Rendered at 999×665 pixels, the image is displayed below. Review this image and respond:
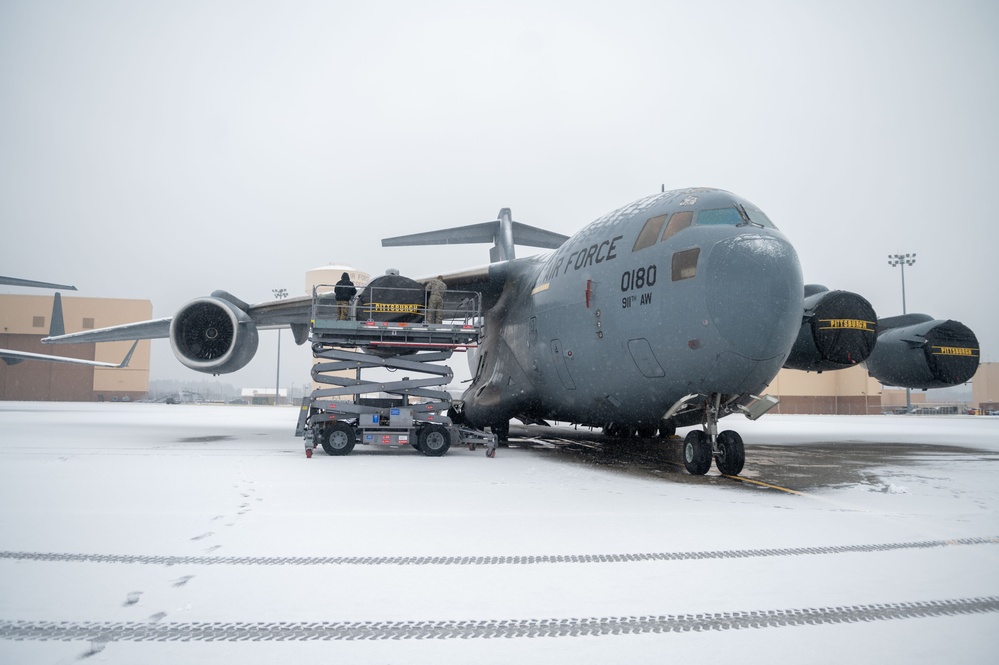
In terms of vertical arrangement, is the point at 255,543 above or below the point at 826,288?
below

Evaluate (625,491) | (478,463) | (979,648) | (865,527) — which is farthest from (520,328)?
(979,648)

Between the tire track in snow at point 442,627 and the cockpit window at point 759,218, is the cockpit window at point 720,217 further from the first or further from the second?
the tire track in snow at point 442,627

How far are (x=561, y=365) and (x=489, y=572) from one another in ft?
22.8

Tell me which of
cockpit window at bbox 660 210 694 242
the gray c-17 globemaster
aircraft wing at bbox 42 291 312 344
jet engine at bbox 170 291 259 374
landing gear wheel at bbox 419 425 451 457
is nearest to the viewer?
the gray c-17 globemaster

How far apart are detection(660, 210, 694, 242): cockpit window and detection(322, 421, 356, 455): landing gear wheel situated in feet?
19.7

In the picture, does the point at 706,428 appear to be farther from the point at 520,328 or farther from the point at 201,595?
the point at 201,595

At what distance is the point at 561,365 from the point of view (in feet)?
34.9

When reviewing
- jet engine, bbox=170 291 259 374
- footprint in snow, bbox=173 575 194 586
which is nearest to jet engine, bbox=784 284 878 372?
footprint in snow, bbox=173 575 194 586

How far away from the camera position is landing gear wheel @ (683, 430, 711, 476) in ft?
26.6

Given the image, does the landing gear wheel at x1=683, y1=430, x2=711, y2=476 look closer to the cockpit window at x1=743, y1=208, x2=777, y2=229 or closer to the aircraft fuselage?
the aircraft fuselage

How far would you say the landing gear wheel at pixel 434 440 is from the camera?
11102 millimetres

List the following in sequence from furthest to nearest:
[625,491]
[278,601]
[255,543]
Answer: [625,491], [255,543], [278,601]

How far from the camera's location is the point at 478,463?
9984 millimetres

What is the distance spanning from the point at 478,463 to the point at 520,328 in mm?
3260
